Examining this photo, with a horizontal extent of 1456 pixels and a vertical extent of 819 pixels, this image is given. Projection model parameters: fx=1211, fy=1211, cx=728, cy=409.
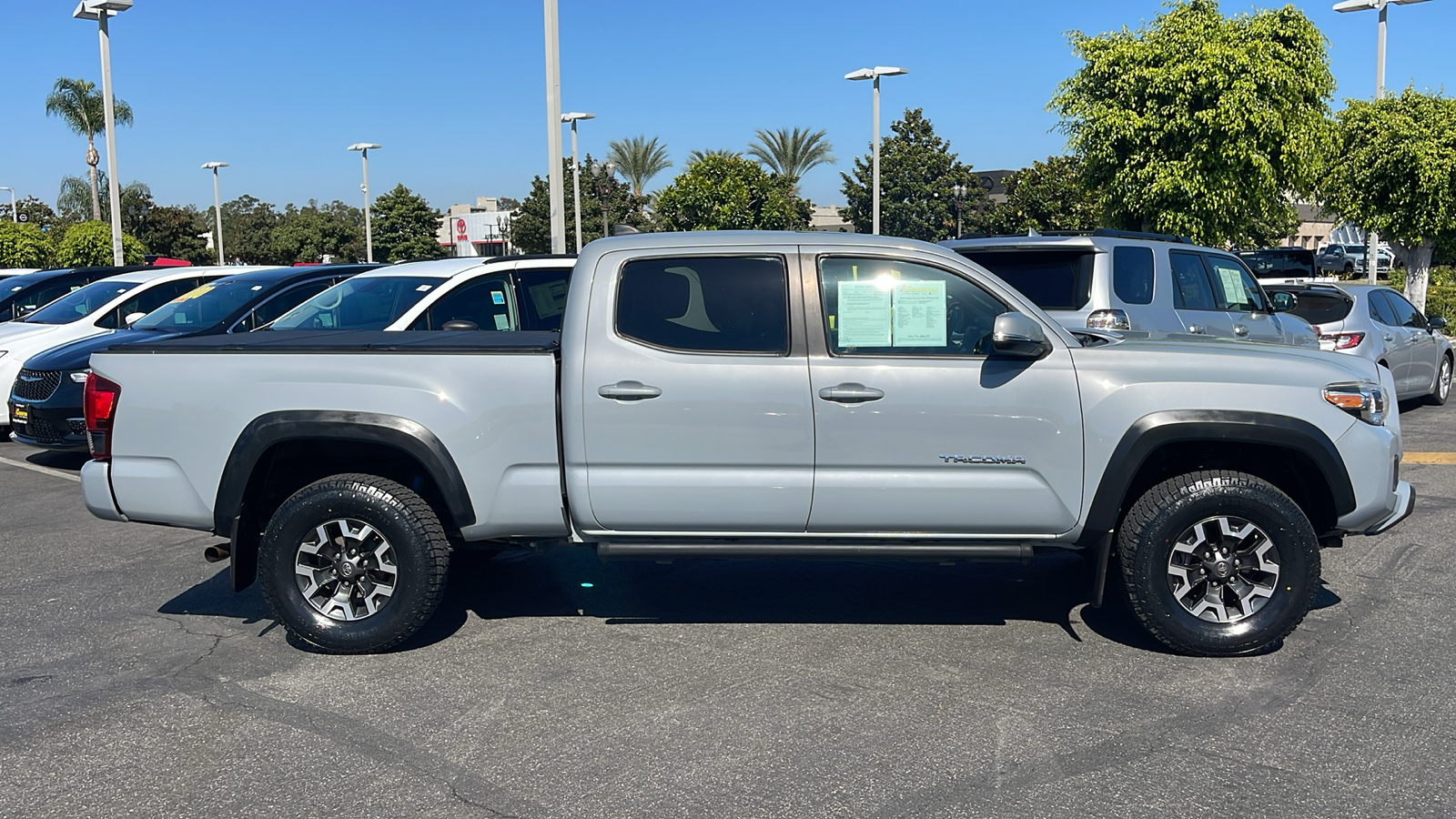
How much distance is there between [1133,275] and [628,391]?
5.98 metres

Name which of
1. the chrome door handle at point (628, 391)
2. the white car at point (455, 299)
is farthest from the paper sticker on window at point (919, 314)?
the white car at point (455, 299)

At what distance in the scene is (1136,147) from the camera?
22078 millimetres

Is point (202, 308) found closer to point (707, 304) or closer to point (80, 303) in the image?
point (80, 303)

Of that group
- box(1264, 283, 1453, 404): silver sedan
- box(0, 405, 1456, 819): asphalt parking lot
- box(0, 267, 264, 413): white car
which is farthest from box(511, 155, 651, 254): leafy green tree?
box(0, 405, 1456, 819): asphalt parking lot

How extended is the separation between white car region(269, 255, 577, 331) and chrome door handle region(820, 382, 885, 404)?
392cm

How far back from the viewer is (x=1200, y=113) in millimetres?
20891

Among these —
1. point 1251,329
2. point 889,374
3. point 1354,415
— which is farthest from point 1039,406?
point 1251,329

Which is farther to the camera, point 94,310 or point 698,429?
point 94,310

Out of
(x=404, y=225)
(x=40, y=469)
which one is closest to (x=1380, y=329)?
(x=40, y=469)

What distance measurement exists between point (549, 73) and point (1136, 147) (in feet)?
42.4

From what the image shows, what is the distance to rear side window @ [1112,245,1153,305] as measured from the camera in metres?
9.66

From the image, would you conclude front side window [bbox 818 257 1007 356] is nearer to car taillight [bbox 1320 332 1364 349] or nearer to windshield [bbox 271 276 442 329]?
windshield [bbox 271 276 442 329]

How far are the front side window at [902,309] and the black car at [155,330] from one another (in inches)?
215

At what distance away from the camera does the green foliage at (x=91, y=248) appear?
31.8 metres
